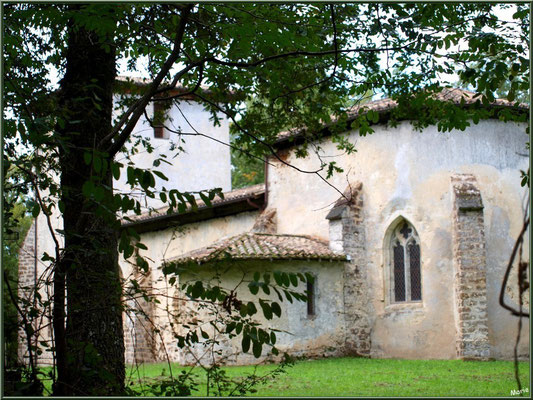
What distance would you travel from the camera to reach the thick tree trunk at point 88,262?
4.08 metres

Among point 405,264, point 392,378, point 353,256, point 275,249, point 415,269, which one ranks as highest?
point 275,249

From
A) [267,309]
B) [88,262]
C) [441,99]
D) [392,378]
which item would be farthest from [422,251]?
[267,309]

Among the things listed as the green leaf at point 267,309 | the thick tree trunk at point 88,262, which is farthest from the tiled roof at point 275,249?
the green leaf at point 267,309

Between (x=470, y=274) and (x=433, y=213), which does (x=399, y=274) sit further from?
(x=470, y=274)

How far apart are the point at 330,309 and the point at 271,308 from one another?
1316cm

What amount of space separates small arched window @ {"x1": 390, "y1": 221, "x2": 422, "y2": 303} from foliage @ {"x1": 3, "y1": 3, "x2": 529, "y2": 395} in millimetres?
8931

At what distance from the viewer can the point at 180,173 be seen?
1100 inches

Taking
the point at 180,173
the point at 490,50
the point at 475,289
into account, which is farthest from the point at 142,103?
the point at 180,173

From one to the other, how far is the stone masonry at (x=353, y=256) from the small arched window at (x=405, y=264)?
28.1 inches

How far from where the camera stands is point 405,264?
16.7m

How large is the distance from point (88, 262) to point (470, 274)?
1194 cm

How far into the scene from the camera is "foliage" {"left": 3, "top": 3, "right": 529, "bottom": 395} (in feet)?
13.5

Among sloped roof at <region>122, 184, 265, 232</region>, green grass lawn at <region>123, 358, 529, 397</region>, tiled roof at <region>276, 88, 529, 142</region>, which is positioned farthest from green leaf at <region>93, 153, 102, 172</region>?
sloped roof at <region>122, 184, 265, 232</region>

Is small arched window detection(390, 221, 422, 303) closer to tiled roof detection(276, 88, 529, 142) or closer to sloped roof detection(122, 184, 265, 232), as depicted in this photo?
tiled roof detection(276, 88, 529, 142)
